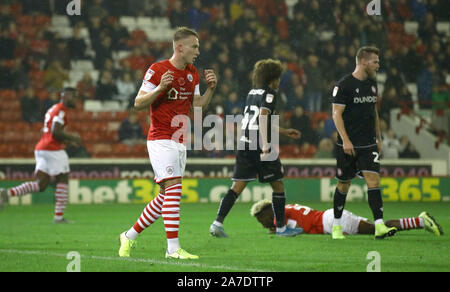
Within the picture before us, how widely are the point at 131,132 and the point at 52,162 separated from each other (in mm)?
5721

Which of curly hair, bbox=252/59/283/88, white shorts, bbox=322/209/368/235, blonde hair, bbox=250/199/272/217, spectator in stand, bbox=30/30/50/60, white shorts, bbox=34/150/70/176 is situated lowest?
white shorts, bbox=322/209/368/235

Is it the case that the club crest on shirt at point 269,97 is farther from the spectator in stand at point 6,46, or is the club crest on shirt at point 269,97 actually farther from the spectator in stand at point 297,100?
the spectator in stand at point 6,46

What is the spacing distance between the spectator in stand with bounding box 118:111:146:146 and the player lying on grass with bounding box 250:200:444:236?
8.91m

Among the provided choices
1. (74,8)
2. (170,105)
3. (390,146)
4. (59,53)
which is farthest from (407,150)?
(170,105)

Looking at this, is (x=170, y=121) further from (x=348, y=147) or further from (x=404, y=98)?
(x=404, y=98)

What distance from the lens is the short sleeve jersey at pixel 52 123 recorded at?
12.7 m

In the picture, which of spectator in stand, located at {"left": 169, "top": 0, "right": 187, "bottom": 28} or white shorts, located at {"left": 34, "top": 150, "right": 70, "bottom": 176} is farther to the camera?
spectator in stand, located at {"left": 169, "top": 0, "right": 187, "bottom": 28}

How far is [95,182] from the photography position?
17.4 meters

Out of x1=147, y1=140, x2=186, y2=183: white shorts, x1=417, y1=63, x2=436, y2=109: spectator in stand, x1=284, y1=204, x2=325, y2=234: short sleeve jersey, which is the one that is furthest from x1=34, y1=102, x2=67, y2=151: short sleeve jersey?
x1=417, y1=63, x2=436, y2=109: spectator in stand

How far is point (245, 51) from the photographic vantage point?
20.8m

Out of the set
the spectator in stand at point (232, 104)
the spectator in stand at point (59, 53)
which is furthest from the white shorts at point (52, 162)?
the spectator in stand at point (59, 53)

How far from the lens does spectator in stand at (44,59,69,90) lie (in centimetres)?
2027

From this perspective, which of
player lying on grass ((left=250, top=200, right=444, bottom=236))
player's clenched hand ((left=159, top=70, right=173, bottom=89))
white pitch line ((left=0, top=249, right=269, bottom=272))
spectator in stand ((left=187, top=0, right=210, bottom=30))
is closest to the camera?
white pitch line ((left=0, top=249, right=269, bottom=272))

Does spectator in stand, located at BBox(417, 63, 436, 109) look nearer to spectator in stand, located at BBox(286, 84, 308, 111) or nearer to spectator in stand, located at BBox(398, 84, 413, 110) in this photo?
spectator in stand, located at BBox(398, 84, 413, 110)
